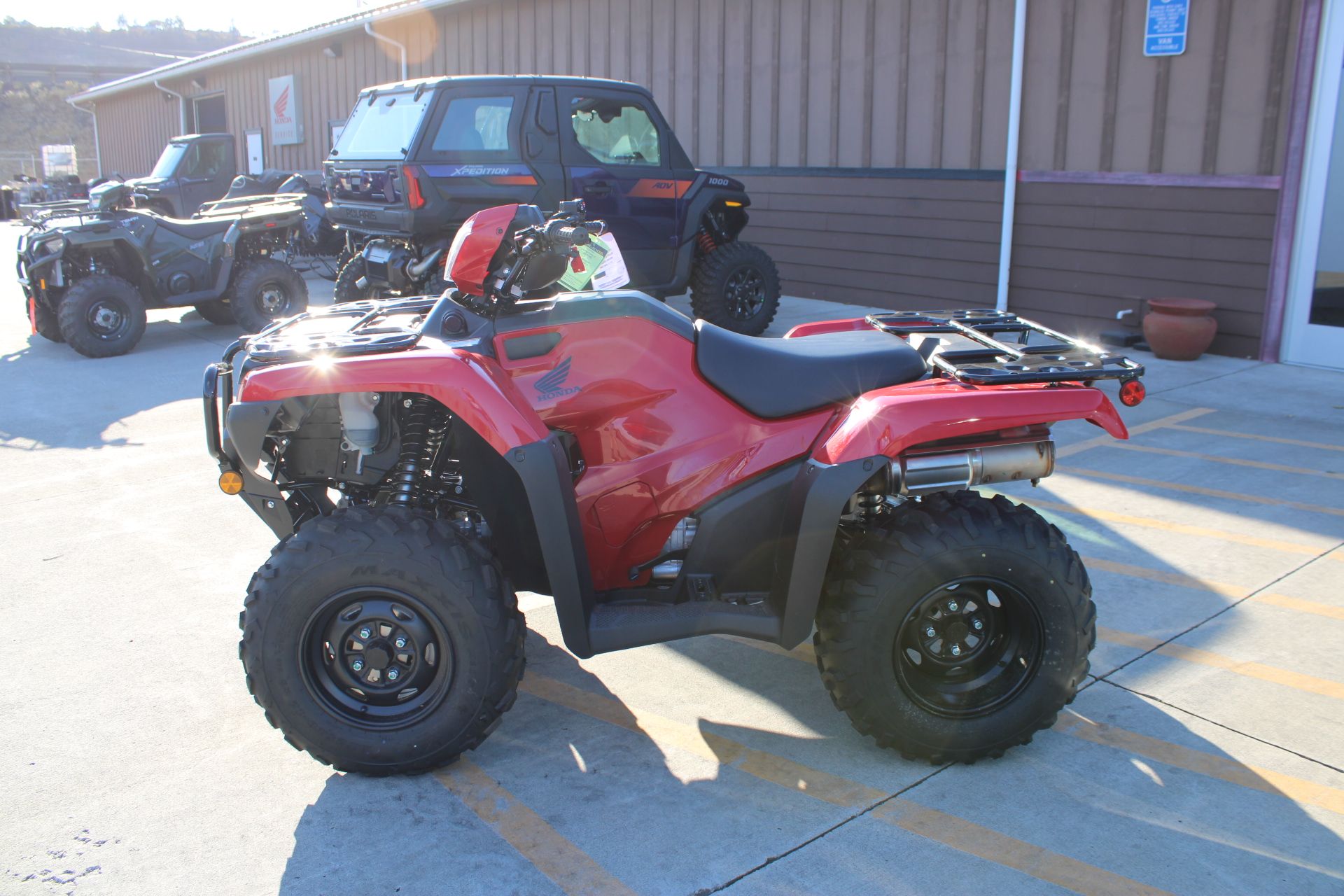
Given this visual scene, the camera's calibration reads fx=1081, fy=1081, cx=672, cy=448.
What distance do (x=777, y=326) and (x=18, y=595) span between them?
24.0 feet

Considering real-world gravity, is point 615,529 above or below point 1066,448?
above

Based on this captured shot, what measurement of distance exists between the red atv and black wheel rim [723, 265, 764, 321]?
6528mm

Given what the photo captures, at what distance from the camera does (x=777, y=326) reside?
10492 millimetres

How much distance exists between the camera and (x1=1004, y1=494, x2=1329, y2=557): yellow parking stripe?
Answer: 4762mm

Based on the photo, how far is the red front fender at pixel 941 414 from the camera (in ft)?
9.88

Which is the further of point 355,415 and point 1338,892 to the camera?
point 355,415

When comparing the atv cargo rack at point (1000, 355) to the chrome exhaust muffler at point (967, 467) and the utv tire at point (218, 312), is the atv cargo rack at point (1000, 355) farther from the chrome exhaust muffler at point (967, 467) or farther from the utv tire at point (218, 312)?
the utv tire at point (218, 312)

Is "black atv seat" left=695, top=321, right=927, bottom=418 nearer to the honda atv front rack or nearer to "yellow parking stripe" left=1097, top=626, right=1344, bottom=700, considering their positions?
the honda atv front rack

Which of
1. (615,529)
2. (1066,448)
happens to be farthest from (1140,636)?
(1066,448)

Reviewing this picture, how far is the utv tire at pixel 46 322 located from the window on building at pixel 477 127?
4162 mm

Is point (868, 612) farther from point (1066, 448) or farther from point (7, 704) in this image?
point (1066, 448)

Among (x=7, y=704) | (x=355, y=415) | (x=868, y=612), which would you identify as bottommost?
(x=7, y=704)

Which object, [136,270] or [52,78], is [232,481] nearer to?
[136,270]

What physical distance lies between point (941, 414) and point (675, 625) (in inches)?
38.3
